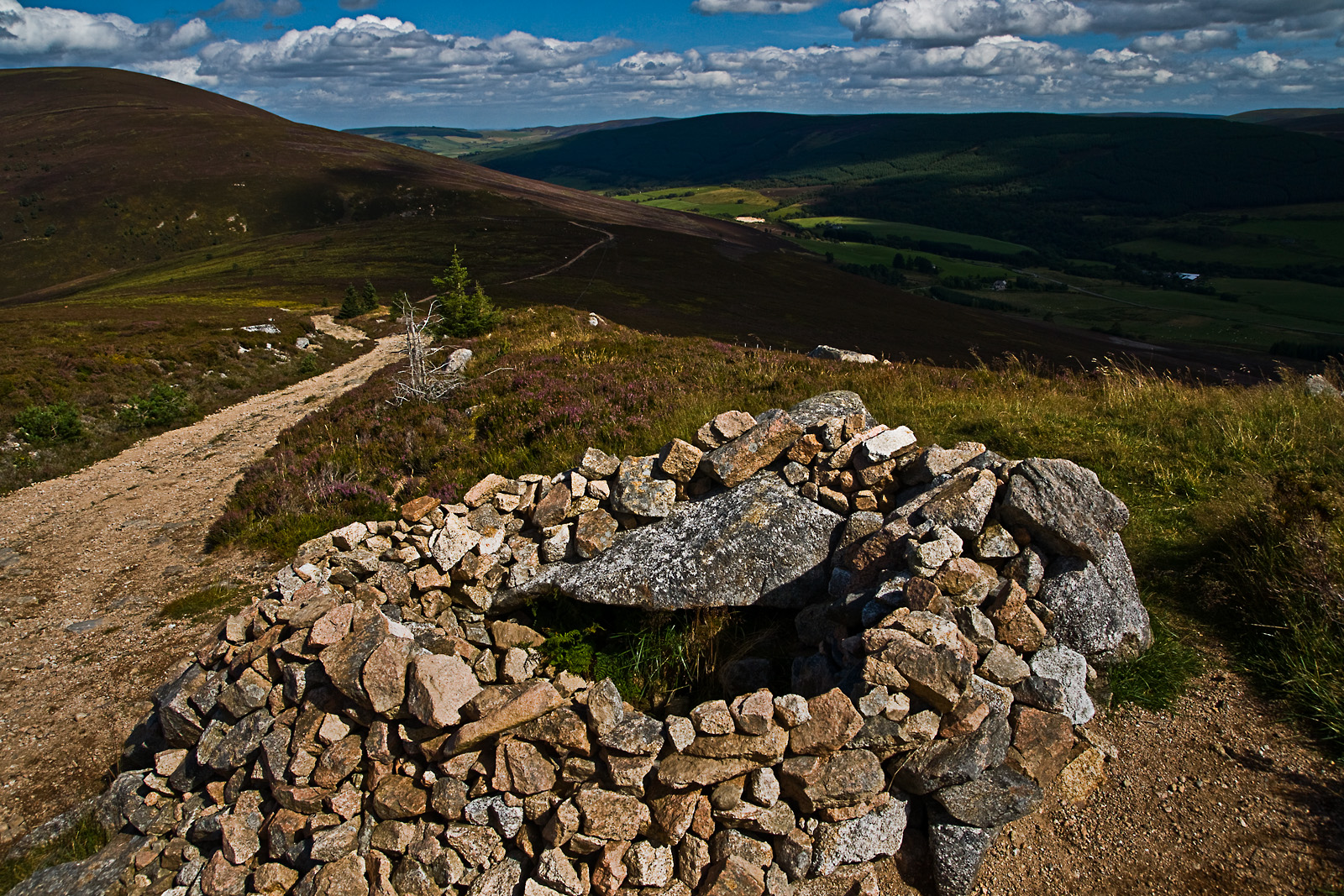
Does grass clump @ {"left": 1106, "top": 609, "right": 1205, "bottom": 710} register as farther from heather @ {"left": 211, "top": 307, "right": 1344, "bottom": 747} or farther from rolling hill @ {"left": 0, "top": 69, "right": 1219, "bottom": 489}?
rolling hill @ {"left": 0, "top": 69, "right": 1219, "bottom": 489}

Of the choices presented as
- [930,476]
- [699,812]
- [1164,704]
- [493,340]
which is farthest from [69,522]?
[1164,704]

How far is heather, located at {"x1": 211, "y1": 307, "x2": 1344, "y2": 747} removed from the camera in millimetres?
6859

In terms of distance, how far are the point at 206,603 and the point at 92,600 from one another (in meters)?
2.33

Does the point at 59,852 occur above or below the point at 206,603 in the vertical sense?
below

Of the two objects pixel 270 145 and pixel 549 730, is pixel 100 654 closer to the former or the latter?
pixel 549 730

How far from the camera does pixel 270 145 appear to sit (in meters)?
154

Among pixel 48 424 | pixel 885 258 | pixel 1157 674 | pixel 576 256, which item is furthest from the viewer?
pixel 885 258

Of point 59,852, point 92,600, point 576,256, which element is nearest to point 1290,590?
point 59,852

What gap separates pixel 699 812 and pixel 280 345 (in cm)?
4027

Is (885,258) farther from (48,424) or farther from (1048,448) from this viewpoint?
(1048,448)

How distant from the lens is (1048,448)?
1026 centimetres

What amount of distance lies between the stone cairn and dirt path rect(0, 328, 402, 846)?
3.00 ft

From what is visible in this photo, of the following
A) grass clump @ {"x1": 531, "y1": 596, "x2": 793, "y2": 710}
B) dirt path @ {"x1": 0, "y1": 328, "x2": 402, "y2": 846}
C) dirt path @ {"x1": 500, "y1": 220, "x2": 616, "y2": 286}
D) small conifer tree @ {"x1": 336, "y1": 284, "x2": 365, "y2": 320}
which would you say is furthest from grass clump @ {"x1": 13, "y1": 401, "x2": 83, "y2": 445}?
dirt path @ {"x1": 500, "y1": 220, "x2": 616, "y2": 286}

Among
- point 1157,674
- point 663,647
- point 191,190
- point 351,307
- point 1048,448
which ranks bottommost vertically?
point 351,307
